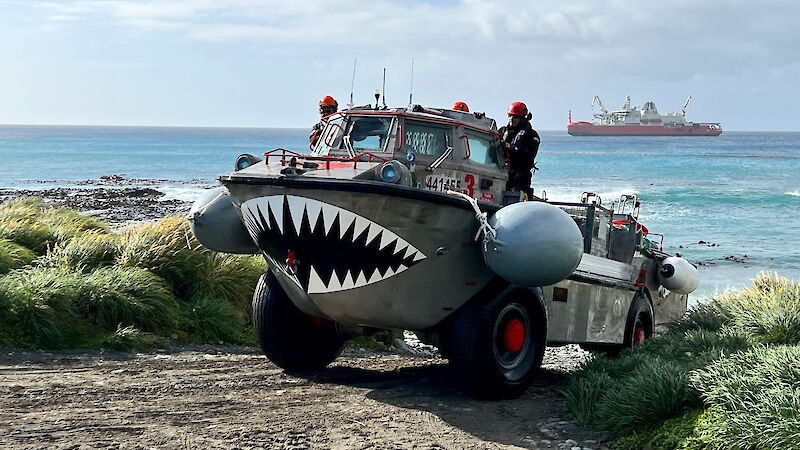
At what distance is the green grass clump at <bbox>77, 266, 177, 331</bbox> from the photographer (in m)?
10.8

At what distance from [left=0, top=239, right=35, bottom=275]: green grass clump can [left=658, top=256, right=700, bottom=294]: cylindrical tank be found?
24.6 feet

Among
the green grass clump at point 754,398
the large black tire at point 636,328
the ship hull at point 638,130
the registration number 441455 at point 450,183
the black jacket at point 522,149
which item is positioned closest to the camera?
the green grass clump at point 754,398

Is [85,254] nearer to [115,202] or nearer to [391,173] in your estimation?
[391,173]

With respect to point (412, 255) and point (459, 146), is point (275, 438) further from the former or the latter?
point (459, 146)

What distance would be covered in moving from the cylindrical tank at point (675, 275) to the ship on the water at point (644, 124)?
131091 mm

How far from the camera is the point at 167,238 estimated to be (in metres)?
12.3

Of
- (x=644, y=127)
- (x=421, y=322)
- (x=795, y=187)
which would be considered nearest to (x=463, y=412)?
(x=421, y=322)

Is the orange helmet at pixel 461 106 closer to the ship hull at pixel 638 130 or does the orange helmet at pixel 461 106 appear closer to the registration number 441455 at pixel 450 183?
the registration number 441455 at pixel 450 183

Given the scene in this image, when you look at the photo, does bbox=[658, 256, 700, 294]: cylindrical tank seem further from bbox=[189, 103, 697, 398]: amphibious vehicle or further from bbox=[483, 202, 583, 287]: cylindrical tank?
bbox=[483, 202, 583, 287]: cylindrical tank

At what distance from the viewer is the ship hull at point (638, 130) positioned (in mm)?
142000

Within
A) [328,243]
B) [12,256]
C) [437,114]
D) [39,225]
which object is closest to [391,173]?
[328,243]

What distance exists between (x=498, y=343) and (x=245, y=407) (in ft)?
7.20

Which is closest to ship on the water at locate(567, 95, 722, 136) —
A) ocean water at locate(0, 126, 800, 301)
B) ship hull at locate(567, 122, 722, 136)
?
ship hull at locate(567, 122, 722, 136)

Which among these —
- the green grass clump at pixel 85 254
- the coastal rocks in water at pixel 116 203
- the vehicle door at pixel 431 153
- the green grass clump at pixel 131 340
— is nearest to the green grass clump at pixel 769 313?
the vehicle door at pixel 431 153
